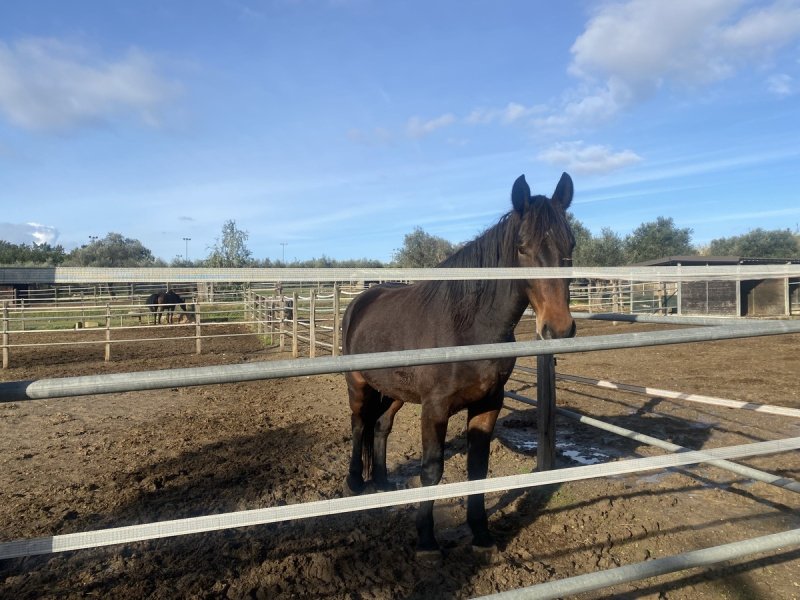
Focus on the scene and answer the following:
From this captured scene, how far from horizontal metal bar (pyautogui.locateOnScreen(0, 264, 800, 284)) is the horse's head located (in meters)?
0.22

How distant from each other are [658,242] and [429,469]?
55.0 m

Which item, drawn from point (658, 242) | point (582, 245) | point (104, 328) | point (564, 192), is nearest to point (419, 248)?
point (582, 245)

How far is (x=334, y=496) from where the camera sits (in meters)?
3.81

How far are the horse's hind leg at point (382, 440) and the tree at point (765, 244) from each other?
53937mm

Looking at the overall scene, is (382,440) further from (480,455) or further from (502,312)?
(502,312)

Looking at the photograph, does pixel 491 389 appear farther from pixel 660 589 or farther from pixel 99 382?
pixel 99 382

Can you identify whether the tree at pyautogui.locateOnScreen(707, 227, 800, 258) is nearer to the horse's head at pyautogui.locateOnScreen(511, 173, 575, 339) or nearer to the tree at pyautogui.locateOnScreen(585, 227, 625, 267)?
the tree at pyautogui.locateOnScreen(585, 227, 625, 267)

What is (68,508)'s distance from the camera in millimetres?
3482

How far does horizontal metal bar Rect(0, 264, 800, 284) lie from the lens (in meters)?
1.27

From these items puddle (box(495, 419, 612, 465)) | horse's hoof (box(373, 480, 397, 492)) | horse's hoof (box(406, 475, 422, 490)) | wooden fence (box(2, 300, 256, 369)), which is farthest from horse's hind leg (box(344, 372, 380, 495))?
wooden fence (box(2, 300, 256, 369))

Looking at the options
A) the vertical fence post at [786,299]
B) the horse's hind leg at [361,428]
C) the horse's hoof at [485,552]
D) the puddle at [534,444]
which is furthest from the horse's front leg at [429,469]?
the vertical fence post at [786,299]

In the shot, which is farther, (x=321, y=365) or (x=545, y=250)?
(x=545, y=250)

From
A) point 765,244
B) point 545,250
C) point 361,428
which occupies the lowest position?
point 361,428

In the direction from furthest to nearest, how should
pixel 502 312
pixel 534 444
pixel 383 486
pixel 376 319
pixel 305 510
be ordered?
pixel 534 444
pixel 383 486
pixel 376 319
pixel 502 312
pixel 305 510
